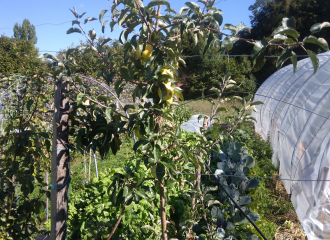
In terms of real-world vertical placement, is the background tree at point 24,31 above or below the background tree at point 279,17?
above

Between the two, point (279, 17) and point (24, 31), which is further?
point (24, 31)

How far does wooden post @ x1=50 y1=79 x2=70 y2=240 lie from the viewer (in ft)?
4.94

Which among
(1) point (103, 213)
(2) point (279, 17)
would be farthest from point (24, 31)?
(1) point (103, 213)

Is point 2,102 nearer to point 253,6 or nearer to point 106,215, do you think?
point 106,215

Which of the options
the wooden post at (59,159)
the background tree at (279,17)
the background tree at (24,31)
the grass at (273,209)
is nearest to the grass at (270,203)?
the grass at (273,209)

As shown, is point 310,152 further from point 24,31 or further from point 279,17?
point 24,31

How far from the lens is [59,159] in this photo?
60.0 inches

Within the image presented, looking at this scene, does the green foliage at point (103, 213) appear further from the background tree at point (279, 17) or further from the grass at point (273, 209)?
the background tree at point (279, 17)

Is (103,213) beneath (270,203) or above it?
above

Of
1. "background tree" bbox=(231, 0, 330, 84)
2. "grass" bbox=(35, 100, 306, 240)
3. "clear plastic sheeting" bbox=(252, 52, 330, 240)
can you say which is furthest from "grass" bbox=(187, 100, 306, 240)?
"background tree" bbox=(231, 0, 330, 84)

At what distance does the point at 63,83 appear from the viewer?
1.52 m

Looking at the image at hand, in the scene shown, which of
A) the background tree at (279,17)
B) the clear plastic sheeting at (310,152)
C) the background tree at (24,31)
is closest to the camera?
the clear plastic sheeting at (310,152)

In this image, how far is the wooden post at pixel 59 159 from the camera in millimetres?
1506

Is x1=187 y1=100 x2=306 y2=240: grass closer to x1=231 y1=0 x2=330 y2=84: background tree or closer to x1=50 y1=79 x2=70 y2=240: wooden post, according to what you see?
x1=50 y1=79 x2=70 y2=240: wooden post
